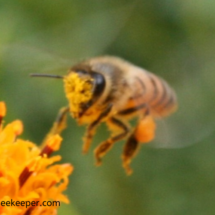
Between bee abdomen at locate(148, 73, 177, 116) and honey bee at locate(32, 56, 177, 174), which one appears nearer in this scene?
honey bee at locate(32, 56, 177, 174)

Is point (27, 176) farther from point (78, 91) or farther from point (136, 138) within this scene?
point (136, 138)

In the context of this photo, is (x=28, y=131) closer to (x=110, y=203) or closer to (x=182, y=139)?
(x=110, y=203)

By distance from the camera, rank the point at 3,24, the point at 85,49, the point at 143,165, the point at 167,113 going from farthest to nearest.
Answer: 1. the point at 143,165
2. the point at 3,24
3. the point at 85,49
4. the point at 167,113

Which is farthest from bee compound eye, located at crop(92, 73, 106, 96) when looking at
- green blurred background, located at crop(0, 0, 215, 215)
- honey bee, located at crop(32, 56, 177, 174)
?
green blurred background, located at crop(0, 0, 215, 215)

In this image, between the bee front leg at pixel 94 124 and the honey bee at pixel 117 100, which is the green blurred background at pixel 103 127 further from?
the bee front leg at pixel 94 124

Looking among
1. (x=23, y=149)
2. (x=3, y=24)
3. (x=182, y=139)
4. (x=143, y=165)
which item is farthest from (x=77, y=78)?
(x=143, y=165)

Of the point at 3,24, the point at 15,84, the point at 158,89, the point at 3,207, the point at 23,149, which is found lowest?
the point at 3,207

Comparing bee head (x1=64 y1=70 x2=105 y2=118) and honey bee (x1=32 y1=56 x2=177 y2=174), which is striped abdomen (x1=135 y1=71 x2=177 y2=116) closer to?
honey bee (x1=32 y1=56 x2=177 y2=174)
